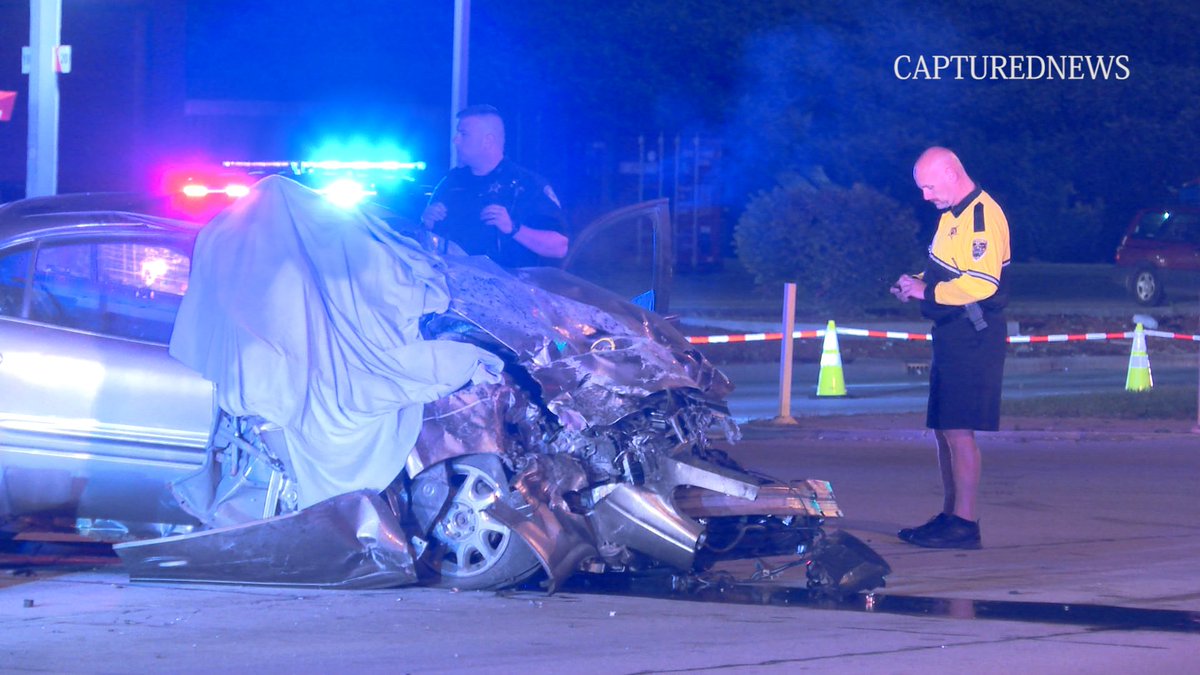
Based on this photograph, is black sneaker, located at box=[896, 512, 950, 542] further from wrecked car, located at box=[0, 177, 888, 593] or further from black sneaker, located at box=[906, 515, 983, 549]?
wrecked car, located at box=[0, 177, 888, 593]

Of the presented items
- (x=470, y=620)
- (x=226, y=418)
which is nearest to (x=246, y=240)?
(x=226, y=418)

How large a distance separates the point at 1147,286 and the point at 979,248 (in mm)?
18902

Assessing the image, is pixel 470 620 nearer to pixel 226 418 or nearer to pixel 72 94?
pixel 226 418

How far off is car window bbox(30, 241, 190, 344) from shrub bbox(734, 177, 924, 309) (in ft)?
53.4

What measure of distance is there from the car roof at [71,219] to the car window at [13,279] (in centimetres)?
7

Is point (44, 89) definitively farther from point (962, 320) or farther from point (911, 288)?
point (962, 320)

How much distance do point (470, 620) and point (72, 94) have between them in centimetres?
2084

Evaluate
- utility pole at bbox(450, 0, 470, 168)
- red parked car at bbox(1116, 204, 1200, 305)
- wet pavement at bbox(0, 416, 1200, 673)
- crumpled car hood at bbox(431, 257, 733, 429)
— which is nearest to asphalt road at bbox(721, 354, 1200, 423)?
utility pole at bbox(450, 0, 470, 168)

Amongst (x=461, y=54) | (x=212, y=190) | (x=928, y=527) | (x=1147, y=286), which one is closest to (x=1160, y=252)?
(x=1147, y=286)

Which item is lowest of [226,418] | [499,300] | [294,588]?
[294,588]

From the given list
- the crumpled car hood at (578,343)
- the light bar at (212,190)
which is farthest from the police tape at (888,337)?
the crumpled car hood at (578,343)

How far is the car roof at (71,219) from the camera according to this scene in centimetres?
674

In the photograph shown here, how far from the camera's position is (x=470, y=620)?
5.84m

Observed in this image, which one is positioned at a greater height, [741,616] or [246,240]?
[246,240]
